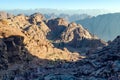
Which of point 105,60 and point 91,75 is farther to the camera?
point 105,60

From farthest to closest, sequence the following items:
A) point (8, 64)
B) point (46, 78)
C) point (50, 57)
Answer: point (50, 57), point (8, 64), point (46, 78)

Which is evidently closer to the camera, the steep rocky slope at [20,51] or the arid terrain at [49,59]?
the arid terrain at [49,59]

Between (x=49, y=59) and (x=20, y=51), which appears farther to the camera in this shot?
(x=49, y=59)

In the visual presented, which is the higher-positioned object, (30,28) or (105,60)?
(105,60)

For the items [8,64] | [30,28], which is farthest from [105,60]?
[30,28]

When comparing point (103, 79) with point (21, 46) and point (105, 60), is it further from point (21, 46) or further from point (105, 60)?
point (21, 46)

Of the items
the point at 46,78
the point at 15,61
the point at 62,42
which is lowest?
the point at 62,42

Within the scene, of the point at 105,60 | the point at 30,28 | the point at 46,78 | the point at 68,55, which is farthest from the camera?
the point at 30,28

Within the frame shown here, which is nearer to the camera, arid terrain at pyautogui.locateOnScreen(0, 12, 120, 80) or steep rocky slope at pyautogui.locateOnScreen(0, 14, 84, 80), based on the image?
Answer: arid terrain at pyautogui.locateOnScreen(0, 12, 120, 80)

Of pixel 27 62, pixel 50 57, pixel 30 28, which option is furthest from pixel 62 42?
pixel 27 62

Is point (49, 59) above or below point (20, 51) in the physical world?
below
